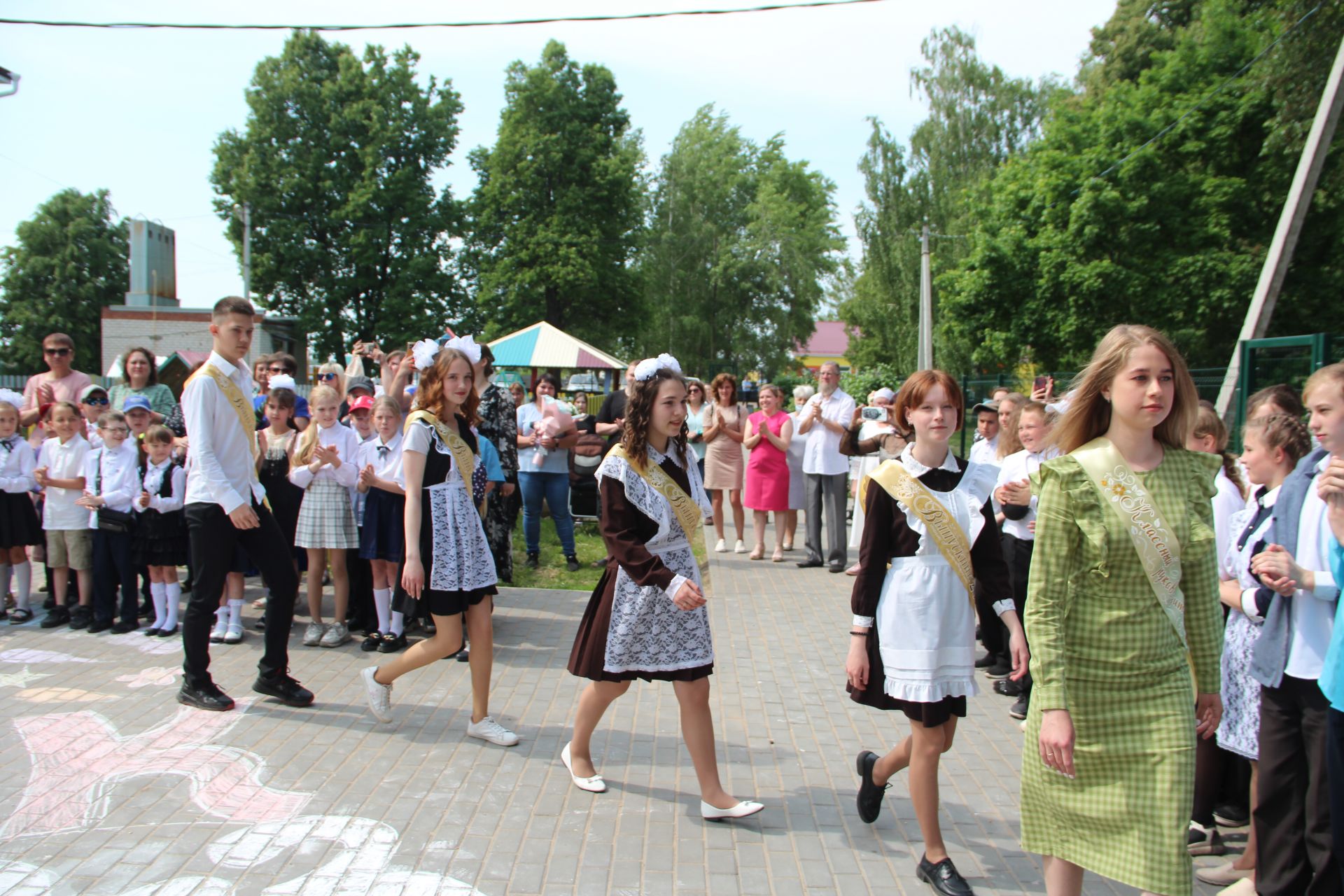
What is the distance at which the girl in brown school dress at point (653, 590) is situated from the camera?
414cm

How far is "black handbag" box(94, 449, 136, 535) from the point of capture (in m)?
7.20

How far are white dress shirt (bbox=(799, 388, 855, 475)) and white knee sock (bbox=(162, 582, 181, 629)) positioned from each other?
6282mm

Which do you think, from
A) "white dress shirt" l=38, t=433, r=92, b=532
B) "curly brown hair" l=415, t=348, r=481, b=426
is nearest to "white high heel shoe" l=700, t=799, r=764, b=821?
"curly brown hair" l=415, t=348, r=481, b=426

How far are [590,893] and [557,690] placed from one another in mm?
2571

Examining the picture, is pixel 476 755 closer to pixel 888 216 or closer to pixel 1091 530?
pixel 1091 530

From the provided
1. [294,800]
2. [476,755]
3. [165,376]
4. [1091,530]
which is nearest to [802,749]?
[476,755]

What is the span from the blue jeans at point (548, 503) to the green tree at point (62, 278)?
166 feet

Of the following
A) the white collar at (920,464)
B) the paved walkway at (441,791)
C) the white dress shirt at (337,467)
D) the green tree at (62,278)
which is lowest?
the paved walkway at (441,791)

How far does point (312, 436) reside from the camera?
716 cm

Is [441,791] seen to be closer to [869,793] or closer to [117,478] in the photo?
[869,793]

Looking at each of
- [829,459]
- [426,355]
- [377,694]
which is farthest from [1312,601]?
[829,459]

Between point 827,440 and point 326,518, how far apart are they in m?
5.59

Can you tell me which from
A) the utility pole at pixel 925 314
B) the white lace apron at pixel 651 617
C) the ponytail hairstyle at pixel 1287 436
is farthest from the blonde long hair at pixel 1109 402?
the utility pole at pixel 925 314

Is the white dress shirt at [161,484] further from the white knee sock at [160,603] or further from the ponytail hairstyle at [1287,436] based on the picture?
the ponytail hairstyle at [1287,436]
